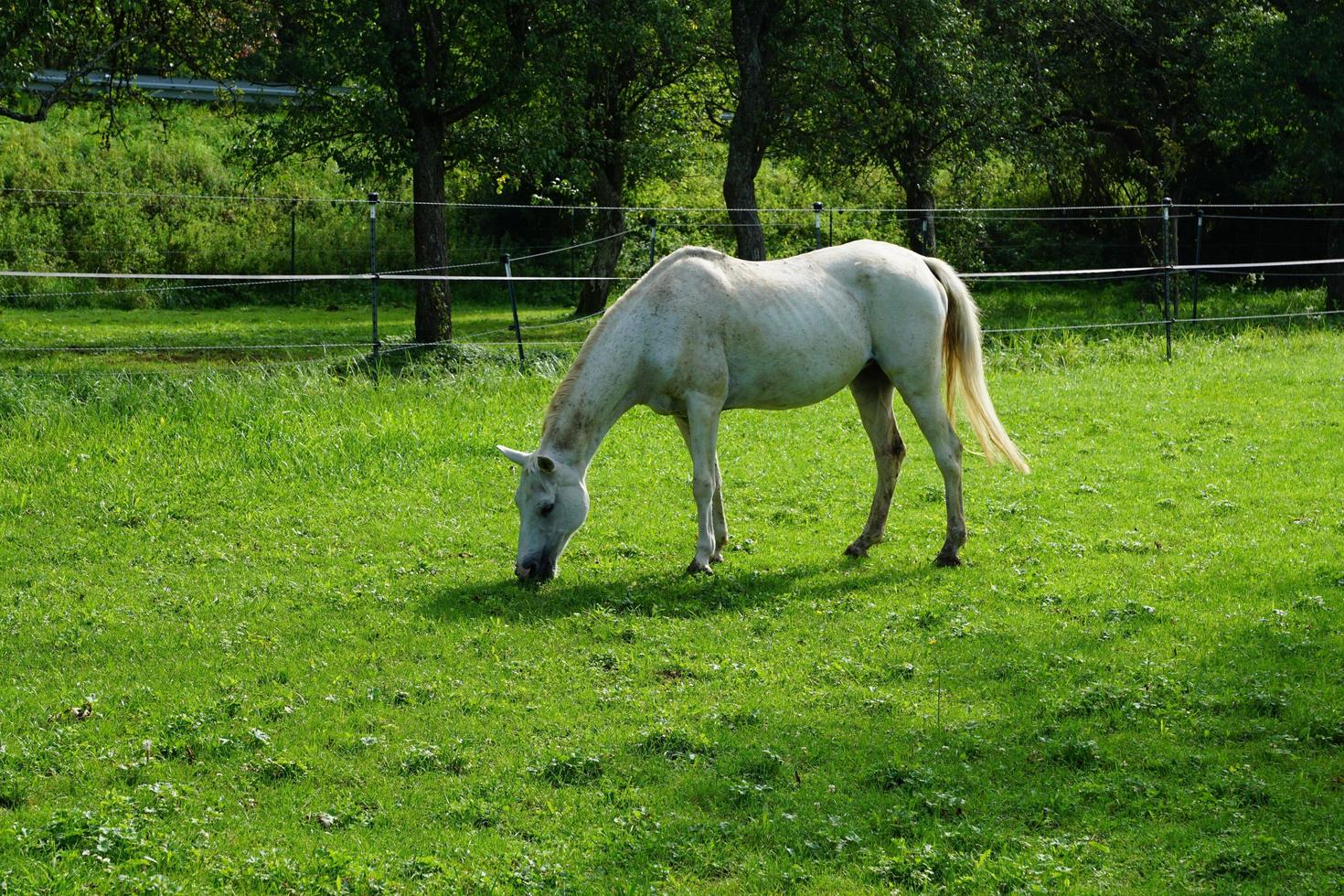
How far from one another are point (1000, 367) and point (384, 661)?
34.5 ft

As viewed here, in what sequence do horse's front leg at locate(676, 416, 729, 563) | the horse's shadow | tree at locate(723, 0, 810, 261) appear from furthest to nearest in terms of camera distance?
tree at locate(723, 0, 810, 261) → horse's front leg at locate(676, 416, 729, 563) → the horse's shadow

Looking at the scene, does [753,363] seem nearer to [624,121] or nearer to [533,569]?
[533,569]

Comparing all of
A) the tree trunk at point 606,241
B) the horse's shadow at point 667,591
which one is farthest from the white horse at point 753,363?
the tree trunk at point 606,241

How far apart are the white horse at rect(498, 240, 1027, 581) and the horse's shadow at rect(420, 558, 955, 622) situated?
0.18 meters

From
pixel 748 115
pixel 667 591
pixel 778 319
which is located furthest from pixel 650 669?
pixel 748 115

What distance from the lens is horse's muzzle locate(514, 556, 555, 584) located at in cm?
709

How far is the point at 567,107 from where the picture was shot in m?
17.0

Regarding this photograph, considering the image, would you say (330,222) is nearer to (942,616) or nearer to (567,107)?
(567,107)

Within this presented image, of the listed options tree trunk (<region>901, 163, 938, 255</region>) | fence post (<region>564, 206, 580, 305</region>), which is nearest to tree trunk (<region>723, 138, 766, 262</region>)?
tree trunk (<region>901, 163, 938, 255</region>)

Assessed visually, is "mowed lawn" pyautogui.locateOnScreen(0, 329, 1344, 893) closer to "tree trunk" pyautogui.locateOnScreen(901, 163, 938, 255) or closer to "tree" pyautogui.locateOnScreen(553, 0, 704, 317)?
"tree" pyautogui.locateOnScreen(553, 0, 704, 317)

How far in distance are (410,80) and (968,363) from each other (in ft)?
31.2

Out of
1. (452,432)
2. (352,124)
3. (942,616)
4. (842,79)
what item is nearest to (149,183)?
(352,124)

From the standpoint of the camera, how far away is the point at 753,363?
7.50 meters

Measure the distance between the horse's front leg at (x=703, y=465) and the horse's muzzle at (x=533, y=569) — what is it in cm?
85
